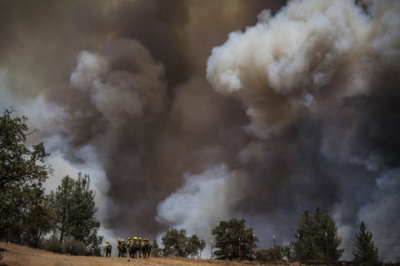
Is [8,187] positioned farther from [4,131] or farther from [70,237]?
[70,237]

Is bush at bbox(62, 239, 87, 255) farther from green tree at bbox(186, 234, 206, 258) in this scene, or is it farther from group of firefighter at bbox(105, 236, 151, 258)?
green tree at bbox(186, 234, 206, 258)

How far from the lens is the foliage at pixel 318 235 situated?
98500 millimetres

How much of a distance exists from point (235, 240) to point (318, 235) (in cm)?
3104

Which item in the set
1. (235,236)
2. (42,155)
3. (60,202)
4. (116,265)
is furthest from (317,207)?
(42,155)

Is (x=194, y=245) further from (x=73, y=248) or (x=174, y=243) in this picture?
(x=73, y=248)

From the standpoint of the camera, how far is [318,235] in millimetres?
101562

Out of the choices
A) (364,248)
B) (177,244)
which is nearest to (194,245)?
(177,244)

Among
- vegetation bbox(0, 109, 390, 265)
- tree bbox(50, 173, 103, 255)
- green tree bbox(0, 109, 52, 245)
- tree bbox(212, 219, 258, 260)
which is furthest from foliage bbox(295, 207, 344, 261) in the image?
green tree bbox(0, 109, 52, 245)

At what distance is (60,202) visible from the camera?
223 ft

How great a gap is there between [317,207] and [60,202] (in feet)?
246

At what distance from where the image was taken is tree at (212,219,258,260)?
8388cm

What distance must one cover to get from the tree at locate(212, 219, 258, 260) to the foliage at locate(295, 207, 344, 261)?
2130 cm

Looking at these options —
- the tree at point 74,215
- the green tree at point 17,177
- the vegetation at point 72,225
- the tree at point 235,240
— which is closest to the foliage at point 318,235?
the vegetation at point 72,225

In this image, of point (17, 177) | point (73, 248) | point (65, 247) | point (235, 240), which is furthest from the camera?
point (235, 240)
